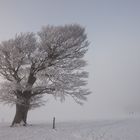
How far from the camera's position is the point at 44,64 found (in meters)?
25.1

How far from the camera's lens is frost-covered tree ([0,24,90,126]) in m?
24.5

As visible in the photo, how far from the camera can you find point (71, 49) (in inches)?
1007

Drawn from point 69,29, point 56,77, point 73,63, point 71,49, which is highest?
point 69,29

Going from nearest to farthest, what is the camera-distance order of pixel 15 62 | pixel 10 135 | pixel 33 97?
pixel 10 135, pixel 15 62, pixel 33 97

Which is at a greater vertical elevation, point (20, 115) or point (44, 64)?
point (44, 64)

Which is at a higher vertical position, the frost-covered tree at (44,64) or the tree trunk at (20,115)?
the frost-covered tree at (44,64)

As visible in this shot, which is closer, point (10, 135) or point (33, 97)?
point (10, 135)

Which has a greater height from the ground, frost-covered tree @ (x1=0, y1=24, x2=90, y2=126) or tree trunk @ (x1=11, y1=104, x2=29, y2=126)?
frost-covered tree @ (x1=0, y1=24, x2=90, y2=126)

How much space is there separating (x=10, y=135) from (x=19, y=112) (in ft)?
26.7

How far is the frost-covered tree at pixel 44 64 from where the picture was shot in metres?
24.5

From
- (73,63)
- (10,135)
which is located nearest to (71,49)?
(73,63)

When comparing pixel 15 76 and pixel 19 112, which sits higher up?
pixel 15 76

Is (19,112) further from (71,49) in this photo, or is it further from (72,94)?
(71,49)

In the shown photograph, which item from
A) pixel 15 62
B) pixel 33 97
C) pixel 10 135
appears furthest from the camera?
pixel 33 97
